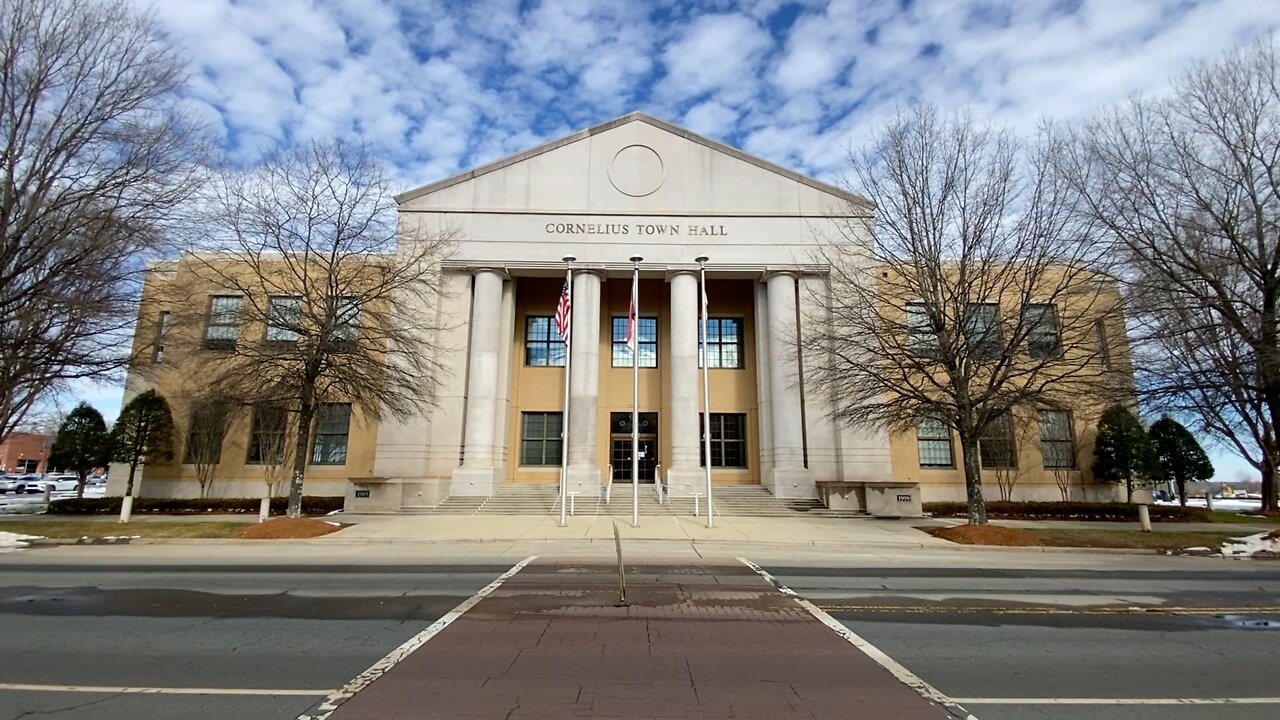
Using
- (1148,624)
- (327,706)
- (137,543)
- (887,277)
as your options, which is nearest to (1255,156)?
(887,277)

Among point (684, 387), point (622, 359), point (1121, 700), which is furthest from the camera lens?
point (622, 359)

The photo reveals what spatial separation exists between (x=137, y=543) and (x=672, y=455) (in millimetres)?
17613

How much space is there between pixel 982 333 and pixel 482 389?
18620mm

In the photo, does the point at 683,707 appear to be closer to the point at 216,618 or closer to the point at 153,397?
the point at 216,618

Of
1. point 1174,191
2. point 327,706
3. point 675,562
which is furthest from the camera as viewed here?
point 1174,191

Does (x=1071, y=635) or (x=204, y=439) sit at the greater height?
(x=204, y=439)

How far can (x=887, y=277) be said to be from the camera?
20375mm

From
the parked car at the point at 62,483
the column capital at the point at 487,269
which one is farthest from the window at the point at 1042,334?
the parked car at the point at 62,483

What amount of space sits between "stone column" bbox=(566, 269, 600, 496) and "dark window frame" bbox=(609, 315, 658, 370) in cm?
351

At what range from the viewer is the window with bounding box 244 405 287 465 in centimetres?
2584

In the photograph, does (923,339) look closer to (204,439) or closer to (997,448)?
(997,448)

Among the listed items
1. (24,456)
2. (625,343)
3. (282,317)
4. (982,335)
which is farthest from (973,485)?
(24,456)

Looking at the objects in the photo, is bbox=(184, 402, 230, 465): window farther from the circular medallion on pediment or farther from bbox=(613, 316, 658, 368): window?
the circular medallion on pediment

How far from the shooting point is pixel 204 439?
27.6m
